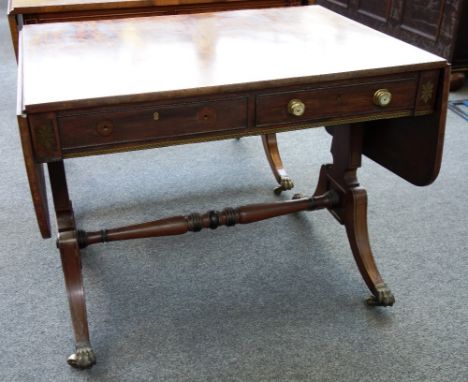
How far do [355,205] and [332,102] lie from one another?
54 cm

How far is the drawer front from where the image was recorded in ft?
4.58

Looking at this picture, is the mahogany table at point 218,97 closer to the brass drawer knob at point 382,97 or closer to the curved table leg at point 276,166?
the brass drawer knob at point 382,97

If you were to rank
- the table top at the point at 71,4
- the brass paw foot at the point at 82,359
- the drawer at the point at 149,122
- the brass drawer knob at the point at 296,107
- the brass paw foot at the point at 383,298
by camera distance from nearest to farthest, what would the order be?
the drawer at the point at 149,122 < the brass drawer knob at the point at 296,107 < the brass paw foot at the point at 82,359 < the brass paw foot at the point at 383,298 < the table top at the point at 71,4

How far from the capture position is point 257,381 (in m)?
1.55

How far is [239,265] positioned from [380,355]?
620mm

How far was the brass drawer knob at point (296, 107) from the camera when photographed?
4.58 ft

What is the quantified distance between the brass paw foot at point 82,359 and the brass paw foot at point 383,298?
0.91m

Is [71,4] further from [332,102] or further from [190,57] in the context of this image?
[332,102]

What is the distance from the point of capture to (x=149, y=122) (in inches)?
52.1

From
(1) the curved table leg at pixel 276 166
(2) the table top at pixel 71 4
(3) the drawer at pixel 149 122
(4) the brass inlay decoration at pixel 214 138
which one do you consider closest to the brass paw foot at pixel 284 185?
(1) the curved table leg at pixel 276 166

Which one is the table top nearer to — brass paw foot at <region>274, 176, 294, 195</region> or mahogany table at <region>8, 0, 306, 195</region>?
mahogany table at <region>8, 0, 306, 195</region>

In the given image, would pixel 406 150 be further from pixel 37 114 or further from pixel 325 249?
pixel 37 114

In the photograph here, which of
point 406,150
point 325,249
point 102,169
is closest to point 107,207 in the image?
point 102,169

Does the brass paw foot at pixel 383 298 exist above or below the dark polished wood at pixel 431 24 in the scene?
below
